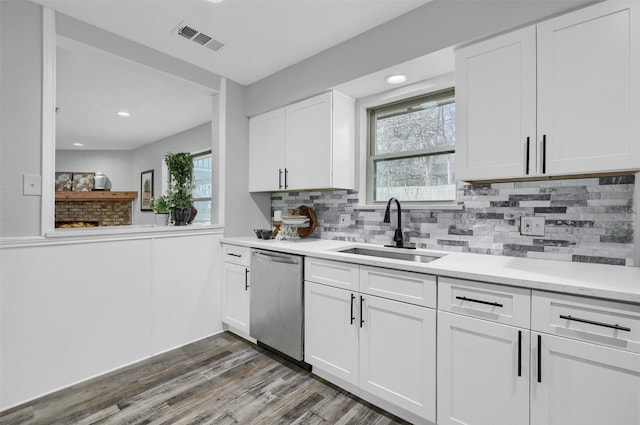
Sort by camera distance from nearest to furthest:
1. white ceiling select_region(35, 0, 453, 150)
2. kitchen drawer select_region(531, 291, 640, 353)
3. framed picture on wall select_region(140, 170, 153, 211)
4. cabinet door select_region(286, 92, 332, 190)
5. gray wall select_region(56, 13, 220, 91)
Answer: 1. kitchen drawer select_region(531, 291, 640, 353)
2. white ceiling select_region(35, 0, 453, 150)
3. gray wall select_region(56, 13, 220, 91)
4. cabinet door select_region(286, 92, 332, 190)
5. framed picture on wall select_region(140, 170, 153, 211)

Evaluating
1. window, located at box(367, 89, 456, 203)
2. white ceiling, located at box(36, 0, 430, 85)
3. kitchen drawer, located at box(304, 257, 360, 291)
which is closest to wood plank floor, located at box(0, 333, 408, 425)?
kitchen drawer, located at box(304, 257, 360, 291)

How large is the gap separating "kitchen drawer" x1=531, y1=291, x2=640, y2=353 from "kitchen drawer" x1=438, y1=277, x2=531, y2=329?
44mm

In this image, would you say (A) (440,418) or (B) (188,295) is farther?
(B) (188,295)

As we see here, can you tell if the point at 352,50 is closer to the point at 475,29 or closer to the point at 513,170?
the point at 475,29

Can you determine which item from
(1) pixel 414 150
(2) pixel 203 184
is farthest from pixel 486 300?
(2) pixel 203 184

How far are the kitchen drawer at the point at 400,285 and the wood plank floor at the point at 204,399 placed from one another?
73 centimetres

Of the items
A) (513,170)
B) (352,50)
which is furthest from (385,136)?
(513,170)

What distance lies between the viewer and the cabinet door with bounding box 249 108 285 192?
9.62ft

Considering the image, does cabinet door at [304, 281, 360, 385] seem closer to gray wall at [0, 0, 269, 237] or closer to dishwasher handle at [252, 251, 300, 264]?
dishwasher handle at [252, 251, 300, 264]

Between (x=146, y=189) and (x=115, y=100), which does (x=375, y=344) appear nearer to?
(x=115, y=100)

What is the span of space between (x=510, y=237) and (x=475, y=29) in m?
1.26

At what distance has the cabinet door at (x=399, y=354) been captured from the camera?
1.60 metres

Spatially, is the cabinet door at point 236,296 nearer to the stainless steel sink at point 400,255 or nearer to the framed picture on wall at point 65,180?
the stainless steel sink at point 400,255

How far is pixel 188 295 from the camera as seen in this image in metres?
2.76
